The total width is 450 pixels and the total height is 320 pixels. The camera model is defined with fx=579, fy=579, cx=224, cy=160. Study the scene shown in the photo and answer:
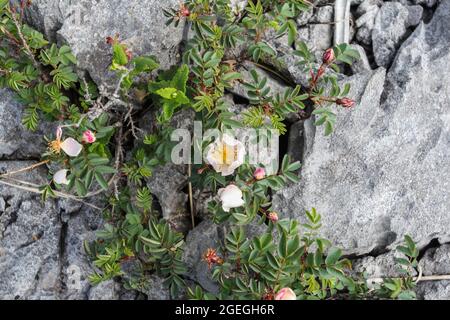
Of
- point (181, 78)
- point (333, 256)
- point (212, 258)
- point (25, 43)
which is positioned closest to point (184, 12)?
point (181, 78)

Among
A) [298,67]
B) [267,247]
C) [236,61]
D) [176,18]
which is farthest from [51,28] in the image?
[267,247]

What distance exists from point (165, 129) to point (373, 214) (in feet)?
4.05

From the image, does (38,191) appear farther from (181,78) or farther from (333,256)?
(333,256)

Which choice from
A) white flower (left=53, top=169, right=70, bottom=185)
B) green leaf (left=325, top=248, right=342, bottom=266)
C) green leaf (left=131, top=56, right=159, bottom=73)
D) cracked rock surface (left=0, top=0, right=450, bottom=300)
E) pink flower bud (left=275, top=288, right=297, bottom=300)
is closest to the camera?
pink flower bud (left=275, top=288, right=297, bottom=300)

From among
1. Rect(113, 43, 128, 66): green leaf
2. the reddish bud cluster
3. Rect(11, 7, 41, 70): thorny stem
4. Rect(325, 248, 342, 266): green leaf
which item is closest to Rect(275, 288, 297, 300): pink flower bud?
Rect(325, 248, 342, 266): green leaf

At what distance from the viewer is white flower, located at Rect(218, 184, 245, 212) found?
282 centimetres

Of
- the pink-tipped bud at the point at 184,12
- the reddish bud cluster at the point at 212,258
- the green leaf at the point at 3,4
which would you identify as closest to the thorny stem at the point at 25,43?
the green leaf at the point at 3,4

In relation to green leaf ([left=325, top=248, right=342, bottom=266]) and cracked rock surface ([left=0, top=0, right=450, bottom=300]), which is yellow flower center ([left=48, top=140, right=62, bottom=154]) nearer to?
cracked rock surface ([left=0, top=0, right=450, bottom=300])

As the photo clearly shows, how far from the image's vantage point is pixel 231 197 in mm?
2816

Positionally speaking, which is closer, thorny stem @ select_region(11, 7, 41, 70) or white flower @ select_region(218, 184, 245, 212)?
white flower @ select_region(218, 184, 245, 212)

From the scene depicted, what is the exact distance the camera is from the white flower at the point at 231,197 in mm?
2818

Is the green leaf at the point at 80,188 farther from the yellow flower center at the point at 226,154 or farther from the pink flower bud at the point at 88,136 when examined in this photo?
the yellow flower center at the point at 226,154

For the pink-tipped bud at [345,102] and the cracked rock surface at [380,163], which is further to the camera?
the cracked rock surface at [380,163]

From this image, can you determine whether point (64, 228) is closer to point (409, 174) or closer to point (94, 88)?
point (94, 88)
